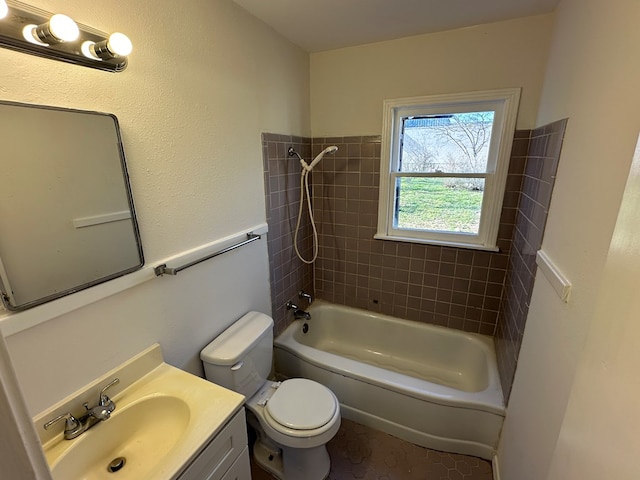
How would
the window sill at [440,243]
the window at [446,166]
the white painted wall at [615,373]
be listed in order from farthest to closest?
the window sill at [440,243] < the window at [446,166] < the white painted wall at [615,373]

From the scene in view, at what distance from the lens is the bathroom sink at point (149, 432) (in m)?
0.92

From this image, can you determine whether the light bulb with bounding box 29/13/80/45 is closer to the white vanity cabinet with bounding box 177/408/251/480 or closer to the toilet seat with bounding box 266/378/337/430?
the white vanity cabinet with bounding box 177/408/251/480

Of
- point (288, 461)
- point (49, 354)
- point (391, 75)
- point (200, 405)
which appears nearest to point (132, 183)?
point (49, 354)

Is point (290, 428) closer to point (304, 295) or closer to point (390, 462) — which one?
point (390, 462)

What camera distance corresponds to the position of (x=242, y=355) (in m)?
1.47

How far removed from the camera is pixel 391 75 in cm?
199

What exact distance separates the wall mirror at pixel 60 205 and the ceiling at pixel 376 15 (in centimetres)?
106

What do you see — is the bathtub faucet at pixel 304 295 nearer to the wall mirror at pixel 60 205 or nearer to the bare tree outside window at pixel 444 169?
the bare tree outside window at pixel 444 169

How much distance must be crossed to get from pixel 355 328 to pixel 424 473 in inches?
42.1

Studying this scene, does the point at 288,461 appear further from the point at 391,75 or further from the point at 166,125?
the point at 391,75

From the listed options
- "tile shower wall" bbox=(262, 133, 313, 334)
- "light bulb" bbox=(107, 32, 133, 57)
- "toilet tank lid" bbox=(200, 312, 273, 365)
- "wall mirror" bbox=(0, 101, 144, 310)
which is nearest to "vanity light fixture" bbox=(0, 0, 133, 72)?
"light bulb" bbox=(107, 32, 133, 57)

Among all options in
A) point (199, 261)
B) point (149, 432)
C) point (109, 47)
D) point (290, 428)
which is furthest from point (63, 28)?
point (290, 428)

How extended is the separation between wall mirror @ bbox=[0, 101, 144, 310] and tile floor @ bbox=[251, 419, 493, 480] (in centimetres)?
142

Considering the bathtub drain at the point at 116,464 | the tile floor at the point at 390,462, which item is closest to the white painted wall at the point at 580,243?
the tile floor at the point at 390,462
